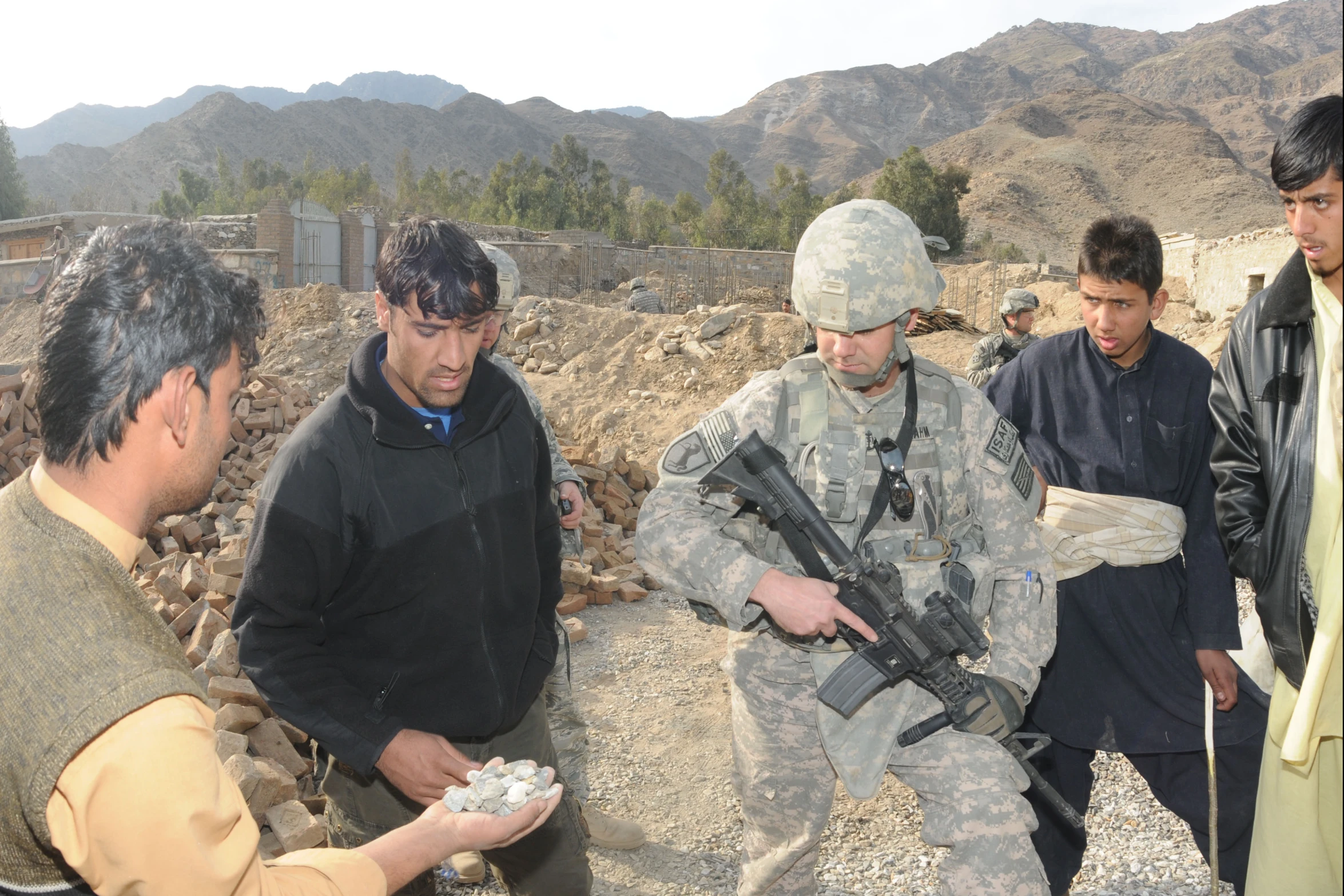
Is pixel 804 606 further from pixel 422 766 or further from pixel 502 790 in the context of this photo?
pixel 422 766

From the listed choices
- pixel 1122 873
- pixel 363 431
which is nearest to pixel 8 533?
pixel 363 431

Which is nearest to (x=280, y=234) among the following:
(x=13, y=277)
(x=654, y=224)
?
(x=13, y=277)

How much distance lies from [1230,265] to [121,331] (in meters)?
24.8

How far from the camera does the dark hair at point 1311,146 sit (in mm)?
1979

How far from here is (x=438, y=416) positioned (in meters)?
2.45

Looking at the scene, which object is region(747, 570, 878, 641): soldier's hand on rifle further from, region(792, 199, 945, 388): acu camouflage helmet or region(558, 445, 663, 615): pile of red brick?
region(558, 445, 663, 615): pile of red brick

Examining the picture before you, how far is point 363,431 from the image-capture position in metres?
2.27

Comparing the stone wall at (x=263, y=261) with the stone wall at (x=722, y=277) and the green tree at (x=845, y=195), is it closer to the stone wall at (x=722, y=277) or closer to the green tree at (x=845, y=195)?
the stone wall at (x=722, y=277)

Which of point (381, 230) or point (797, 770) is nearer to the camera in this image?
point (797, 770)

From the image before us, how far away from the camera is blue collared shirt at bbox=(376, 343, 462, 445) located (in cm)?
237

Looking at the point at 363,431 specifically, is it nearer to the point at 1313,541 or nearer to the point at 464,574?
the point at 464,574

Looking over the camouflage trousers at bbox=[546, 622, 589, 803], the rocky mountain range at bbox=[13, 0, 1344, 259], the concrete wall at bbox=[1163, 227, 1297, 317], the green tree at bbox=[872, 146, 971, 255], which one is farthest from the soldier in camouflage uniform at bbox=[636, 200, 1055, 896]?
the rocky mountain range at bbox=[13, 0, 1344, 259]

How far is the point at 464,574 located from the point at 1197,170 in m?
74.0

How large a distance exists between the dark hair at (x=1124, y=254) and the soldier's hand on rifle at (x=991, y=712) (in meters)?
1.39
